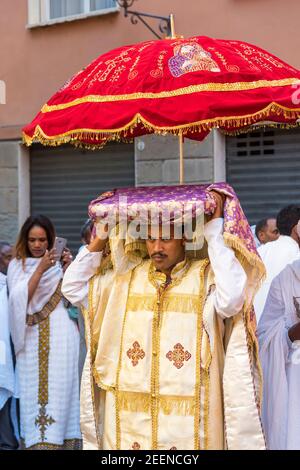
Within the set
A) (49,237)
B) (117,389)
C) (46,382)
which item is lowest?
(46,382)

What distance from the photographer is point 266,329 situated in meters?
5.01

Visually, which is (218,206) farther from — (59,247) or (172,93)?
(59,247)

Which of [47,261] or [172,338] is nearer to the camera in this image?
[172,338]

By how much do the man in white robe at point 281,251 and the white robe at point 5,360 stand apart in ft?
6.10

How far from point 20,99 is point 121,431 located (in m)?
7.98

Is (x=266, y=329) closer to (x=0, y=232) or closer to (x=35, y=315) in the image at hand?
(x=35, y=315)

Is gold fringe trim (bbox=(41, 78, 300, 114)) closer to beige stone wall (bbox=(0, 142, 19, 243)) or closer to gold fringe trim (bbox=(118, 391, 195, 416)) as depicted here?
gold fringe trim (bbox=(118, 391, 195, 416))

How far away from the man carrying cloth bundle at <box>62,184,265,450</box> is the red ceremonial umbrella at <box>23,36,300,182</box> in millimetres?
441

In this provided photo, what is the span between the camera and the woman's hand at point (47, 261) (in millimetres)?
6488

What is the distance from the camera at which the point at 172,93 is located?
4.24 meters


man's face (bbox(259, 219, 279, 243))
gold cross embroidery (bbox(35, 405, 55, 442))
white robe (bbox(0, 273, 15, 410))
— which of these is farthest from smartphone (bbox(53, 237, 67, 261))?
man's face (bbox(259, 219, 279, 243))

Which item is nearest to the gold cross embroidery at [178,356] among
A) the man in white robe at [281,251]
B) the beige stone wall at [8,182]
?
the man in white robe at [281,251]

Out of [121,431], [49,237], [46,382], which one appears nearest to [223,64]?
[121,431]

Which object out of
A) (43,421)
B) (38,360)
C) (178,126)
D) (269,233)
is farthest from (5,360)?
(178,126)
